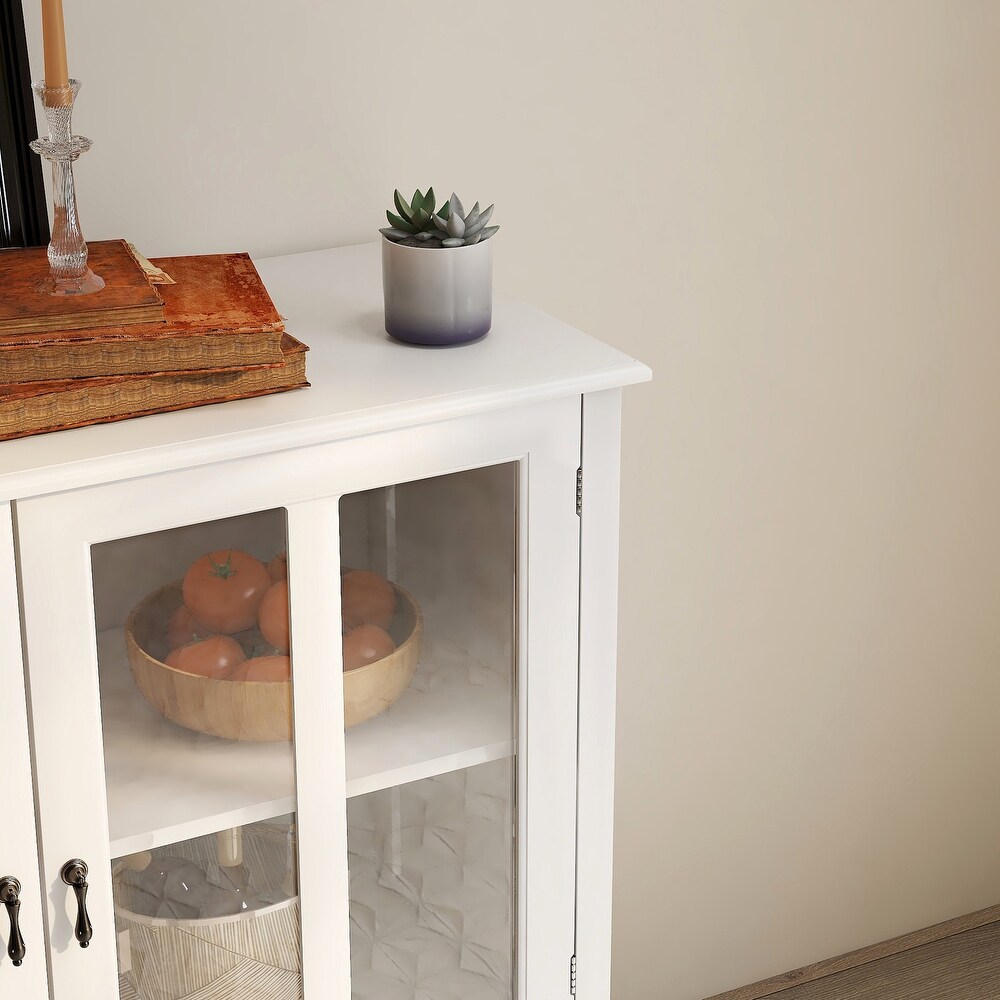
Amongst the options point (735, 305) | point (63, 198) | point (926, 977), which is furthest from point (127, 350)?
point (926, 977)

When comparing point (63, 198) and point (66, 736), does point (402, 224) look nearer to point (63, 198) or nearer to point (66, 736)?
point (63, 198)

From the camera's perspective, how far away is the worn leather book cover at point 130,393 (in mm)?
863

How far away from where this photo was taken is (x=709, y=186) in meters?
1.57

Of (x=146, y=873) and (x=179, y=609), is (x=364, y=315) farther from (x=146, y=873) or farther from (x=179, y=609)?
(x=146, y=873)

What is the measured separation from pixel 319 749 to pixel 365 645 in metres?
0.09

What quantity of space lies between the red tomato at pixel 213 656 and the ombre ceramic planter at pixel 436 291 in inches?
11.3

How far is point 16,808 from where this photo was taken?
902 mm

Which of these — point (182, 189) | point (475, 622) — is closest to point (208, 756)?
point (475, 622)

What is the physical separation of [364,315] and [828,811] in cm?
128

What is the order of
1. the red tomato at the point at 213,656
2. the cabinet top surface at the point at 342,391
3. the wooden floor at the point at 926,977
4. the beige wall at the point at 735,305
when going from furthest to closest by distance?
the wooden floor at the point at 926,977
the beige wall at the point at 735,305
the red tomato at the point at 213,656
the cabinet top surface at the point at 342,391

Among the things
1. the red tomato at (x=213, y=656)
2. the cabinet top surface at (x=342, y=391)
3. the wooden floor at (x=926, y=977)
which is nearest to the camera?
the cabinet top surface at (x=342, y=391)

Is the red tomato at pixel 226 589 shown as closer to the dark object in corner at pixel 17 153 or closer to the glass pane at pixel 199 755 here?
the glass pane at pixel 199 755

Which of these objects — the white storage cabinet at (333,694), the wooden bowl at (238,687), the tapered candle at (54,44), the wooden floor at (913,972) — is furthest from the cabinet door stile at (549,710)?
the wooden floor at (913,972)

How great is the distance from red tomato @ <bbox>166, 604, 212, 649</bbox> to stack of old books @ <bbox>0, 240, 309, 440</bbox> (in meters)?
0.15
